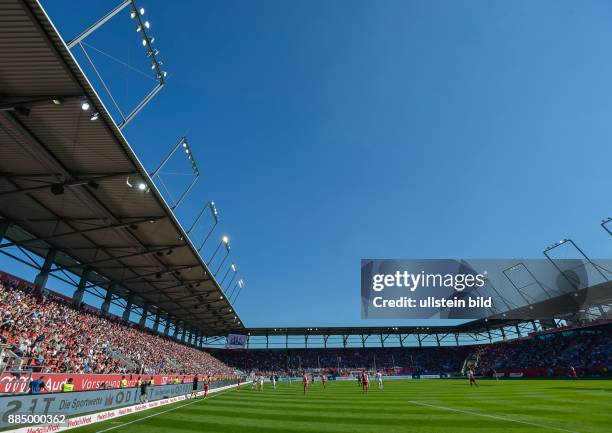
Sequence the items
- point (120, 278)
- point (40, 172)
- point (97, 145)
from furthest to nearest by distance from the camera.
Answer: point (120, 278) < point (40, 172) < point (97, 145)

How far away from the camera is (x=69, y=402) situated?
13555 millimetres

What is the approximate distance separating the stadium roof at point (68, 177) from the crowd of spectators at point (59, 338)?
4.45 metres

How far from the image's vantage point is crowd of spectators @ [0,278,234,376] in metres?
20.6

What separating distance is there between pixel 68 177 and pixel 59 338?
12567 mm

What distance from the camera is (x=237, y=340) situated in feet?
236

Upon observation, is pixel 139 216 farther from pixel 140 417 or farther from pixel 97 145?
pixel 140 417

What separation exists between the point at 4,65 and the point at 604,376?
60661 mm

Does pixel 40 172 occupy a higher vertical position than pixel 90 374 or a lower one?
higher

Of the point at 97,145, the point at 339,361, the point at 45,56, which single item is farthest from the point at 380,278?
the point at 339,361

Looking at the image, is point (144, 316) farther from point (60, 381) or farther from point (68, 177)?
point (68, 177)

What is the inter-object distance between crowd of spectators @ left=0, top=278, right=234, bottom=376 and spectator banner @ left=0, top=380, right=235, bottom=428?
498 cm

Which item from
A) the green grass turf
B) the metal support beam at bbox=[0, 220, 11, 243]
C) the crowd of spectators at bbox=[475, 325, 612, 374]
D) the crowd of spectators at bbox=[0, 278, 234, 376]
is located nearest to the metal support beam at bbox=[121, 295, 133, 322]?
the crowd of spectators at bbox=[0, 278, 234, 376]

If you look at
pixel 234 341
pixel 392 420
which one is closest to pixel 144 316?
pixel 234 341

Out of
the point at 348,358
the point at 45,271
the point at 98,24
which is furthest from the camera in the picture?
the point at 348,358
